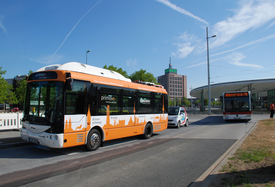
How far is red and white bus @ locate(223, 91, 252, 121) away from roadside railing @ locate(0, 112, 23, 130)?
18068mm

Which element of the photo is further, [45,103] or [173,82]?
[173,82]

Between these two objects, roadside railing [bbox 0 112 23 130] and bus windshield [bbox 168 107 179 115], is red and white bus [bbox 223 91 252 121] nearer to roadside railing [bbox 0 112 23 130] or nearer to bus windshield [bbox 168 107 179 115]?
bus windshield [bbox 168 107 179 115]

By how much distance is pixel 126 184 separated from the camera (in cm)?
421

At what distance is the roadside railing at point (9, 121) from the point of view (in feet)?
38.5

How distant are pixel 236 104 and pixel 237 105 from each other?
0.43 ft

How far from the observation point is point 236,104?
19469mm

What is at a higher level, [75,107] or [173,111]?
[75,107]

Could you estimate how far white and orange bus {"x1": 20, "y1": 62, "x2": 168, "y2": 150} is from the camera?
20.9 feet

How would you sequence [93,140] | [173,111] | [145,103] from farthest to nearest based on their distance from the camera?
[173,111] < [145,103] < [93,140]

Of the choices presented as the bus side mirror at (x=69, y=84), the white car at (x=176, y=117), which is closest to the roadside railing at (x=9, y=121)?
the bus side mirror at (x=69, y=84)

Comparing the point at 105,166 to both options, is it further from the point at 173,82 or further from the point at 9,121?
the point at 173,82

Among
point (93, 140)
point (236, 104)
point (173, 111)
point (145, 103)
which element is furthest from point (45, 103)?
point (236, 104)

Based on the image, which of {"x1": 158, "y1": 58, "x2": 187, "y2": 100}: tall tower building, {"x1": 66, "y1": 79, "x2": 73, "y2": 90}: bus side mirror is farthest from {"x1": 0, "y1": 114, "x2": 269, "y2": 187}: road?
{"x1": 158, "y1": 58, "x2": 187, "y2": 100}: tall tower building

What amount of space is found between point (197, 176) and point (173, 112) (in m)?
11.6
